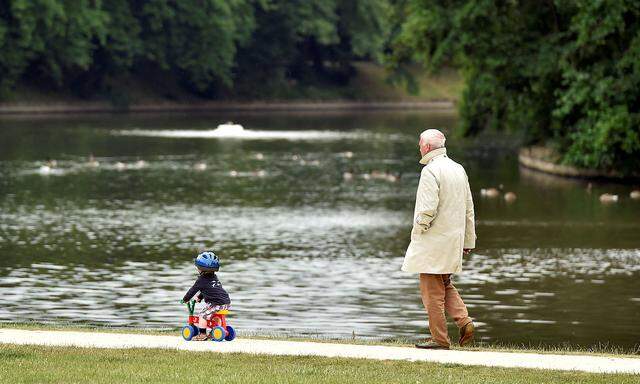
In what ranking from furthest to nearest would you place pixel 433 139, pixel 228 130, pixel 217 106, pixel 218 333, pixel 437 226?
1. pixel 217 106
2. pixel 228 130
3. pixel 218 333
4. pixel 437 226
5. pixel 433 139

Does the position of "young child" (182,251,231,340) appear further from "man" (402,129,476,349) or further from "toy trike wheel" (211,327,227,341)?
"man" (402,129,476,349)

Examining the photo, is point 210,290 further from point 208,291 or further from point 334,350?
point 334,350

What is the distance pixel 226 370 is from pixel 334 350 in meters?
1.72

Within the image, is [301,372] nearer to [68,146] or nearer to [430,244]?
[430,244]

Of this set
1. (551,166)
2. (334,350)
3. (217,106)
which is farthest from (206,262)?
(217,106)

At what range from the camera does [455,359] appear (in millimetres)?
13867

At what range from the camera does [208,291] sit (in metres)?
15.1

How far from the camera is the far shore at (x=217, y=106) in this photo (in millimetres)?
100750

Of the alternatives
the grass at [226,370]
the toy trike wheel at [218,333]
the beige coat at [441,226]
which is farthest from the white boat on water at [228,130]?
the grass at [226,370]

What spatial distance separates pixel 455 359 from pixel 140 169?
134 feet

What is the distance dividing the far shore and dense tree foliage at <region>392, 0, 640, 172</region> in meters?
49.3

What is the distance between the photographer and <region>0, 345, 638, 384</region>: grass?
41.1ft

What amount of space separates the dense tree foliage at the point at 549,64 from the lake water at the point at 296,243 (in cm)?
176

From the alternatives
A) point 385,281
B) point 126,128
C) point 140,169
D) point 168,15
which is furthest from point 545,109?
point 168,15
